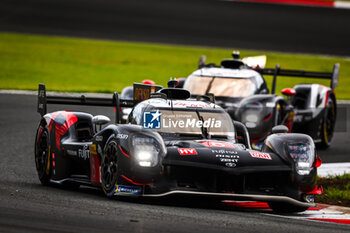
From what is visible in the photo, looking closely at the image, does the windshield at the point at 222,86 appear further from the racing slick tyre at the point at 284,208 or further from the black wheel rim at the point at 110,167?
the black wheel rim at the point at 110,167

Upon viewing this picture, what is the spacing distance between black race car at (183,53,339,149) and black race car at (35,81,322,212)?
16.3 ft

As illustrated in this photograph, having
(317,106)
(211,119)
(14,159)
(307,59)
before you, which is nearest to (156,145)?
(211,119)

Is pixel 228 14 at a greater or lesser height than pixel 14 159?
greater

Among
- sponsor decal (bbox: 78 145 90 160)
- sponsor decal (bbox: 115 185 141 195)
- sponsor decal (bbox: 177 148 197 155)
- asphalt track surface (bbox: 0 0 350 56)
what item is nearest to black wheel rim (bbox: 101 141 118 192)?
sponsor decal (bbox: 115 185 141 195)

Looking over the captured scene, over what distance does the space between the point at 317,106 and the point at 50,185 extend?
7981 mm

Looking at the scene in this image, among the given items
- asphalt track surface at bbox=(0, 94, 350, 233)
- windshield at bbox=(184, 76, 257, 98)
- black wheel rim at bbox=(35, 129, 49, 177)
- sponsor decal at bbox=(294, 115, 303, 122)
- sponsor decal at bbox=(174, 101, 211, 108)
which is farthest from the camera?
sponsor decal at bbox=(294, 115, 303, 122)

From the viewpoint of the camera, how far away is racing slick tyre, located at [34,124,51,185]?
11.1m

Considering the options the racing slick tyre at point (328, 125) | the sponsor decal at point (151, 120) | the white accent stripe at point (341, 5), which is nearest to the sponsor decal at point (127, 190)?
the sponsor decal at point (151, 120)

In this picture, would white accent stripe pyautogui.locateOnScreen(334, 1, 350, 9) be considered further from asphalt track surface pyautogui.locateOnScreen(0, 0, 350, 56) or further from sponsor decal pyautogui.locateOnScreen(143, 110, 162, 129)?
Result: sponsor decal pyautogui.locateOnScreen(143, 110, 162, 129)

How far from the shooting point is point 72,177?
10711 mm

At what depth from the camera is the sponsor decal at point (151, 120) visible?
32.6 feet

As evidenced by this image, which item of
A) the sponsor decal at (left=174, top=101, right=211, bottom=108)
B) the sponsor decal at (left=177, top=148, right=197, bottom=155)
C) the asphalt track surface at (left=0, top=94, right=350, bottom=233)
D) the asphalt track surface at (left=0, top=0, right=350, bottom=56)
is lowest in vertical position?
the asphalt track surface at (left=0, top=94, right=350, bottom=233)

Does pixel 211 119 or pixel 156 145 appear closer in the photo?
pixel 156 145

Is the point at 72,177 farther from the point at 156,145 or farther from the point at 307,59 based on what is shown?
the point at 307,59
